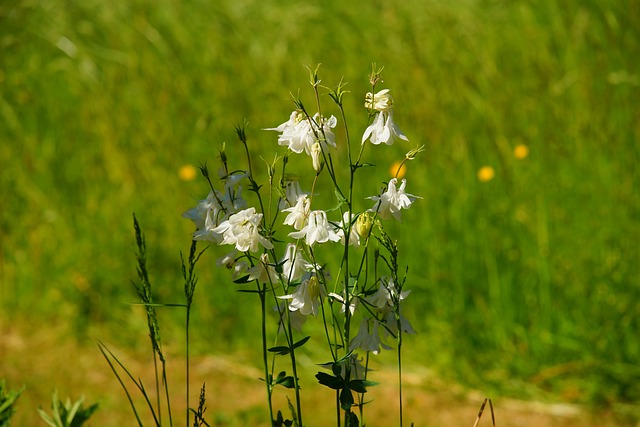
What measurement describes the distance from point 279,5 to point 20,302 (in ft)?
10.8

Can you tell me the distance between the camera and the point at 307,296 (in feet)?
4.92

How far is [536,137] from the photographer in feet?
13.0

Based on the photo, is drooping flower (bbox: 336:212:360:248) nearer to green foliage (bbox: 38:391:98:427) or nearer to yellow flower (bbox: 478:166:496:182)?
green foliage (bbox: 38:391:98:427)

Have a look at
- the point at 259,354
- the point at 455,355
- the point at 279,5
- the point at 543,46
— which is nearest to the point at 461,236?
the point at 455,355

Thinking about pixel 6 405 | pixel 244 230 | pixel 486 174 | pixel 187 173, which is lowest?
pixel 6 405

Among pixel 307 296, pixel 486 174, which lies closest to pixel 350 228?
pixel 307 296

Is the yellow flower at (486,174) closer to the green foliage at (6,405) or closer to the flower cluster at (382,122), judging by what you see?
the flower cluster at (382,122)

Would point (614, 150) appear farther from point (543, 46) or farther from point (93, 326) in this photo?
point (93, 326)

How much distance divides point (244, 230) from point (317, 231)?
0.12 meters

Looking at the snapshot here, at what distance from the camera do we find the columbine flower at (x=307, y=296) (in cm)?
149

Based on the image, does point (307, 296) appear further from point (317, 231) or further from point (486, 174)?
point (486, 174)

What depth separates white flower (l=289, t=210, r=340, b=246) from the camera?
1448mm

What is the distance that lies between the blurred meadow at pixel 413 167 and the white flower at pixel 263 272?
1.96 m

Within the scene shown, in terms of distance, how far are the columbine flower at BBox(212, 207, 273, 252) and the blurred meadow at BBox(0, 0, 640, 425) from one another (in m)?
2.09
